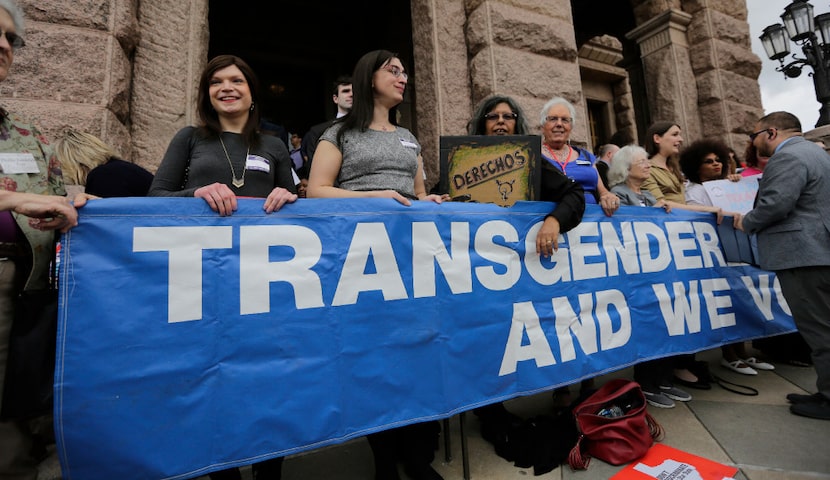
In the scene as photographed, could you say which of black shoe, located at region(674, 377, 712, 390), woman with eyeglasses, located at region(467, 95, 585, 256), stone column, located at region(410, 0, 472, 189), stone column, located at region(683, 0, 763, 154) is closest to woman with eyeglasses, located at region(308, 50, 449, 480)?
woman with eyeglasses, located at region(467, 95, 585, 256)

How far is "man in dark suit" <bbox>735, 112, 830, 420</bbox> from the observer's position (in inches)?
94.9

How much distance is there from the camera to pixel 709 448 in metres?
2.02

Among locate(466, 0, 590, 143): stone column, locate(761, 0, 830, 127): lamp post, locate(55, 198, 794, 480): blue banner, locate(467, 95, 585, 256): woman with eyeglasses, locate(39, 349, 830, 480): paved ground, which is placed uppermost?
locate(761, 0, 830, 127): lamp post

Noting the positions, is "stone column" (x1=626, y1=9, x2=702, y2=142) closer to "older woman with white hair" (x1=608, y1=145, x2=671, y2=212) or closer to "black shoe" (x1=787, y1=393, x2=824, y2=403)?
"older woman with white hair" (x1=608, y1=145, x2=671, y2=212)

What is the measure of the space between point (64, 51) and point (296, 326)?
107 inches

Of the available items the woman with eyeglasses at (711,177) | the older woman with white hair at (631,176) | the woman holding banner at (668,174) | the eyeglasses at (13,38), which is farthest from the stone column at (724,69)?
the eyeglasses at (13,38)

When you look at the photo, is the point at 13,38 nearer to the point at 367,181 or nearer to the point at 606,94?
the point at 367,181

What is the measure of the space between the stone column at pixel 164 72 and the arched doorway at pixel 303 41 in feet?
13.5

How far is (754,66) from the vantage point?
20.8 feet

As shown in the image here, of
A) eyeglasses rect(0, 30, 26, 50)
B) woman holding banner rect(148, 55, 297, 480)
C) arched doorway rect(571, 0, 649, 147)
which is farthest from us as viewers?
arched doorway rect(571, 0, 649, 147)

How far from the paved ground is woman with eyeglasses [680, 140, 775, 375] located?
585 millimetres

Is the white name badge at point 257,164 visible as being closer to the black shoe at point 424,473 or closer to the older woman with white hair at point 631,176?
the black shoe at point 424,473

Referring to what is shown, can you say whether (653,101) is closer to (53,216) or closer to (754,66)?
(754,66)

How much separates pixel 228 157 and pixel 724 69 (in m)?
7.47
